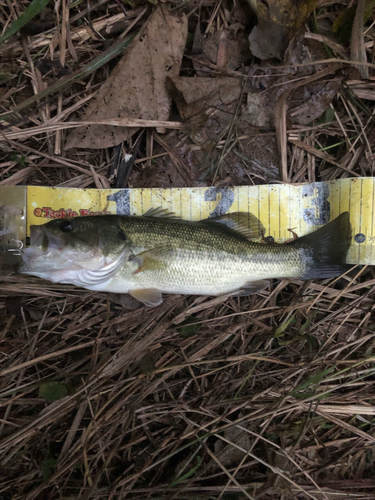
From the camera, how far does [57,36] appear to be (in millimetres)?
3150

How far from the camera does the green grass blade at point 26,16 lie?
112 inches

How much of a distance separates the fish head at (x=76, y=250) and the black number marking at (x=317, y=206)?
1.91m

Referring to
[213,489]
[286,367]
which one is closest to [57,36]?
[286,367]

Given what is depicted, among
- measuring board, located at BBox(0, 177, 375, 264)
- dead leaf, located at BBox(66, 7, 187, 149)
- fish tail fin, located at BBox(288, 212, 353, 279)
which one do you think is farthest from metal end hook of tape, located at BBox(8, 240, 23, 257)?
fish tail fin, located at BBox(288, 212, 353, 279)

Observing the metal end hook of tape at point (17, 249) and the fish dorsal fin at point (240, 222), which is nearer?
the metal end hook of tape at point (17, 249)

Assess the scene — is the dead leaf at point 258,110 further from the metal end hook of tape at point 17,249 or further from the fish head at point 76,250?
the metal end hook of tape at point 17,249

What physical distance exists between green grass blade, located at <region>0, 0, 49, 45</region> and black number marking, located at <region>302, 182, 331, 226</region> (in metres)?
3.05

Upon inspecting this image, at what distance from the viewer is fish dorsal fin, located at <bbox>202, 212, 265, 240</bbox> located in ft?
10.3

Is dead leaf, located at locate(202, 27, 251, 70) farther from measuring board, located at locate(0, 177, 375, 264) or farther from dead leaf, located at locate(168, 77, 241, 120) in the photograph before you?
measuring board, located at locate(0, 177, 375, 264)

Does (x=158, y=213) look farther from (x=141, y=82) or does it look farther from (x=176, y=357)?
(x=176, y=357)

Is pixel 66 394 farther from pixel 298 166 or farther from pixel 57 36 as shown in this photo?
pixel 57 36

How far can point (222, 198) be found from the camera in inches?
130

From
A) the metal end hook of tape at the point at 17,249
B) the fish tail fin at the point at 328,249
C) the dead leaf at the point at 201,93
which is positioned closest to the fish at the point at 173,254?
the fish tail fin at the point at 328,249

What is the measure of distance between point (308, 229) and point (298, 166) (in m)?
0.69
